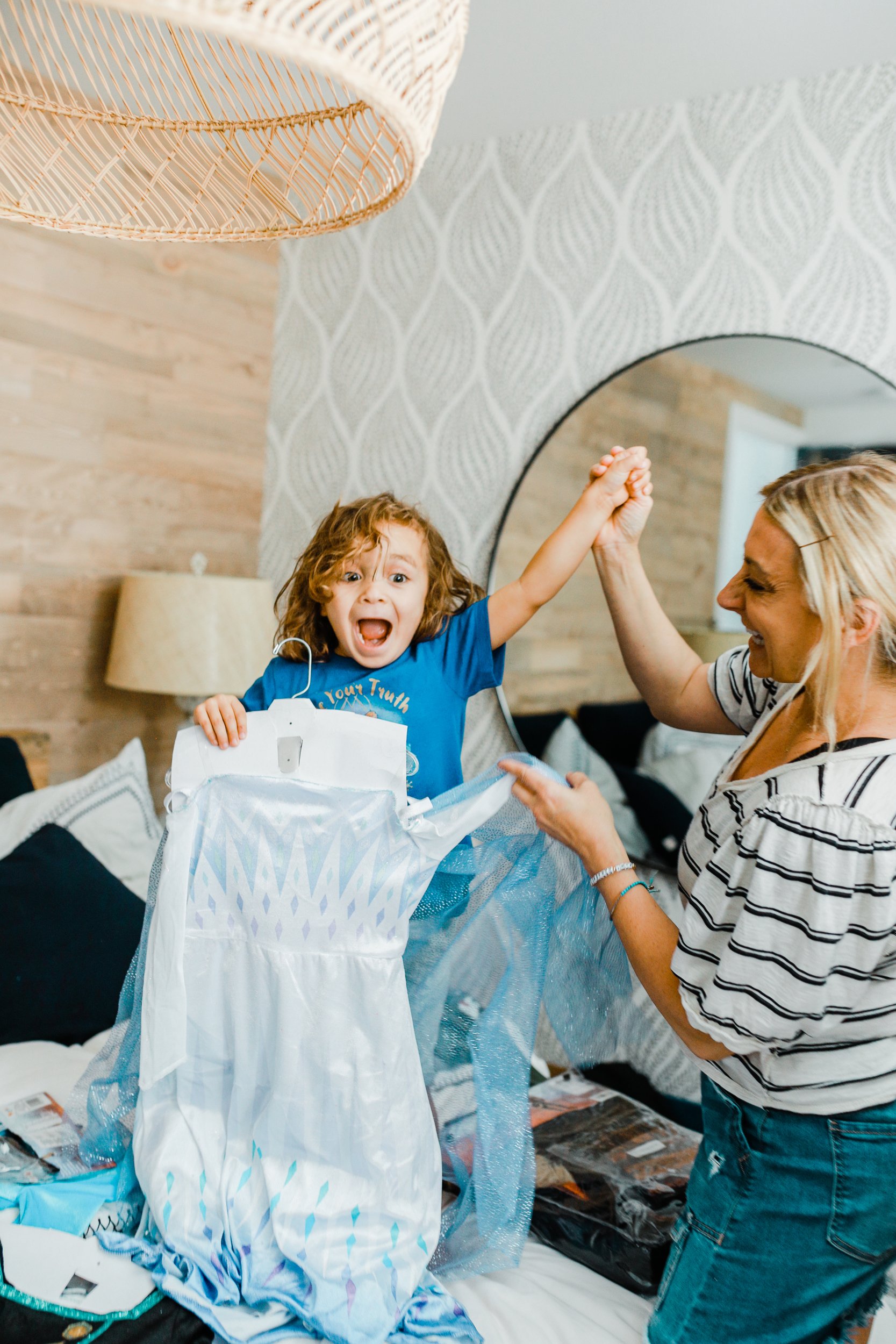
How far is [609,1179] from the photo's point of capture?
4.91ft

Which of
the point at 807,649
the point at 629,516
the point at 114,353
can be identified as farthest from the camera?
the point at 114,353

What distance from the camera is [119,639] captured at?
2328 millimetres

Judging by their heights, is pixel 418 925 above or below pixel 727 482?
below

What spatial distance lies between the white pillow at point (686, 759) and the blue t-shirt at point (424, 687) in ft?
2.39

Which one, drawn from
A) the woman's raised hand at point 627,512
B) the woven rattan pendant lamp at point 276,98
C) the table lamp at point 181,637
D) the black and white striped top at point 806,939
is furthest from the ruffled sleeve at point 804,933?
the table lamp at point 181,637

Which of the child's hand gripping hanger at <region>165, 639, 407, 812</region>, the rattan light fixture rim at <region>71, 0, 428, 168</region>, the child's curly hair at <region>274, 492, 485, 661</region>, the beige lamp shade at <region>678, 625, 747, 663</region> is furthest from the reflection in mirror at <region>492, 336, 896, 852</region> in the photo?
the rattan light fixture rim at <region>71, 0, 428, 168</region>

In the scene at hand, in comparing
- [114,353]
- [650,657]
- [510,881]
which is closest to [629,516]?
[650,657]

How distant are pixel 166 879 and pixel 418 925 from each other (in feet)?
1.06

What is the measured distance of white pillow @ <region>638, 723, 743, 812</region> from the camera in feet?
6.80

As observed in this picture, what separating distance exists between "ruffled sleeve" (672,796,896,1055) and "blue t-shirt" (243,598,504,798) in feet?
1.56

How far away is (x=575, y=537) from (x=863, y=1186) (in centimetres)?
85

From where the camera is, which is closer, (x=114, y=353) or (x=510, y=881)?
(x=510, y=881)

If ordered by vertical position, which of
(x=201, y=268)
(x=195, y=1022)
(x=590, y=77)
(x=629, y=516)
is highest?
(x=590, y=77)

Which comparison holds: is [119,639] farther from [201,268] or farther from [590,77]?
[590,77]
